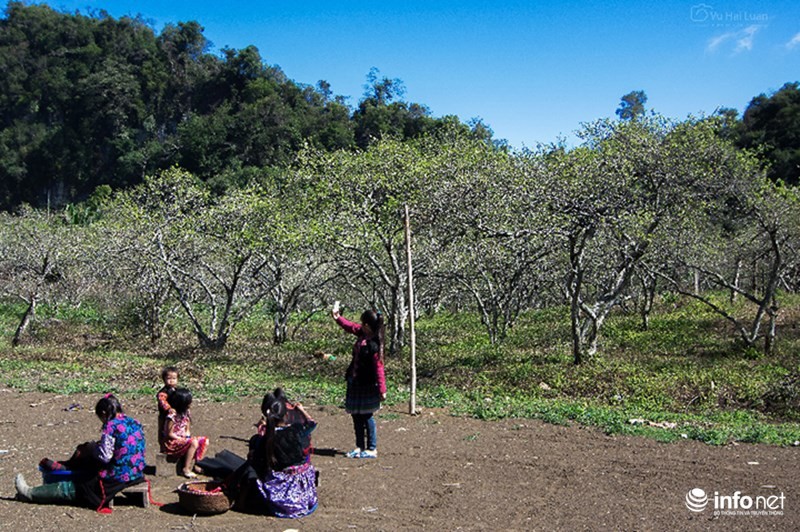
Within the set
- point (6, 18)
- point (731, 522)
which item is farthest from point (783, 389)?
point (6, 18)

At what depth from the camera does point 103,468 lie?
547 cm

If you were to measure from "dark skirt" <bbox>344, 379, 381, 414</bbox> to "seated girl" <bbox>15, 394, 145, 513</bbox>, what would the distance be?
2089mm

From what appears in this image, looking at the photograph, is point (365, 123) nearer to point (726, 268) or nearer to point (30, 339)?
point (726, 268)

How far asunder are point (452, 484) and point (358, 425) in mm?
1299

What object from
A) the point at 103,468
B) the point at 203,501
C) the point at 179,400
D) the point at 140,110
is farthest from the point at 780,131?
the point at 140,110

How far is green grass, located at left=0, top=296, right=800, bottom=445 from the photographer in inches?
372

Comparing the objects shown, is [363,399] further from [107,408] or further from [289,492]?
[107,408]

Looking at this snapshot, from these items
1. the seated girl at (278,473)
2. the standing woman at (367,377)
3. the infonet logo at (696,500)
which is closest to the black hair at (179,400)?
the seated girl at (278,473)

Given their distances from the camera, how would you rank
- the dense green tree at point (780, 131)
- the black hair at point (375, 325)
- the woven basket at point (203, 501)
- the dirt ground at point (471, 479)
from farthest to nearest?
the dense green tree at point (780, 131), the black hair at point (375, 325), the woven basket at point (203, 501), the dirt ground at point (471, 479)

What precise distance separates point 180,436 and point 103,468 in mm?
1057

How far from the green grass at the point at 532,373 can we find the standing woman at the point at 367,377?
2.41 metres

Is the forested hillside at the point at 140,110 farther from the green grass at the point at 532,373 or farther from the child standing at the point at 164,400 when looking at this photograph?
the child standing at the point at 164,400

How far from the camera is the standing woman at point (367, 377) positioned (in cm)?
688

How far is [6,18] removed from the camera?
281ft
